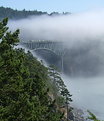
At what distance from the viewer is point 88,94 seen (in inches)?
6038

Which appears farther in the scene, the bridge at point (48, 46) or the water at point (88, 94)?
the bridge at point (48, 46)

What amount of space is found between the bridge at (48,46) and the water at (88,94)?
1497 cm

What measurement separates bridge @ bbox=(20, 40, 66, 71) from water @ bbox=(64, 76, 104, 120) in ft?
49.1

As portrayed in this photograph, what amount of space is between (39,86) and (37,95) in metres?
0.76

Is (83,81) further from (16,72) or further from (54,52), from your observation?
(16,72)

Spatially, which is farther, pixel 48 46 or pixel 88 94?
pixel 48 46

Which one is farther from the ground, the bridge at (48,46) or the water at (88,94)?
the bridge at (48,46)

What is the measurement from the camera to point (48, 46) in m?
161

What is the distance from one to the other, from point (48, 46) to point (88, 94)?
1105 inches

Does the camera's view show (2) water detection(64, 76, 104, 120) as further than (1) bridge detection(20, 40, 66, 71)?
No

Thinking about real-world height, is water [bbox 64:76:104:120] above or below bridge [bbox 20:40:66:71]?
below

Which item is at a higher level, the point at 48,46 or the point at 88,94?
the point at 48,46

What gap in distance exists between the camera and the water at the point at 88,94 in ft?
406

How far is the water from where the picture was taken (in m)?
124
